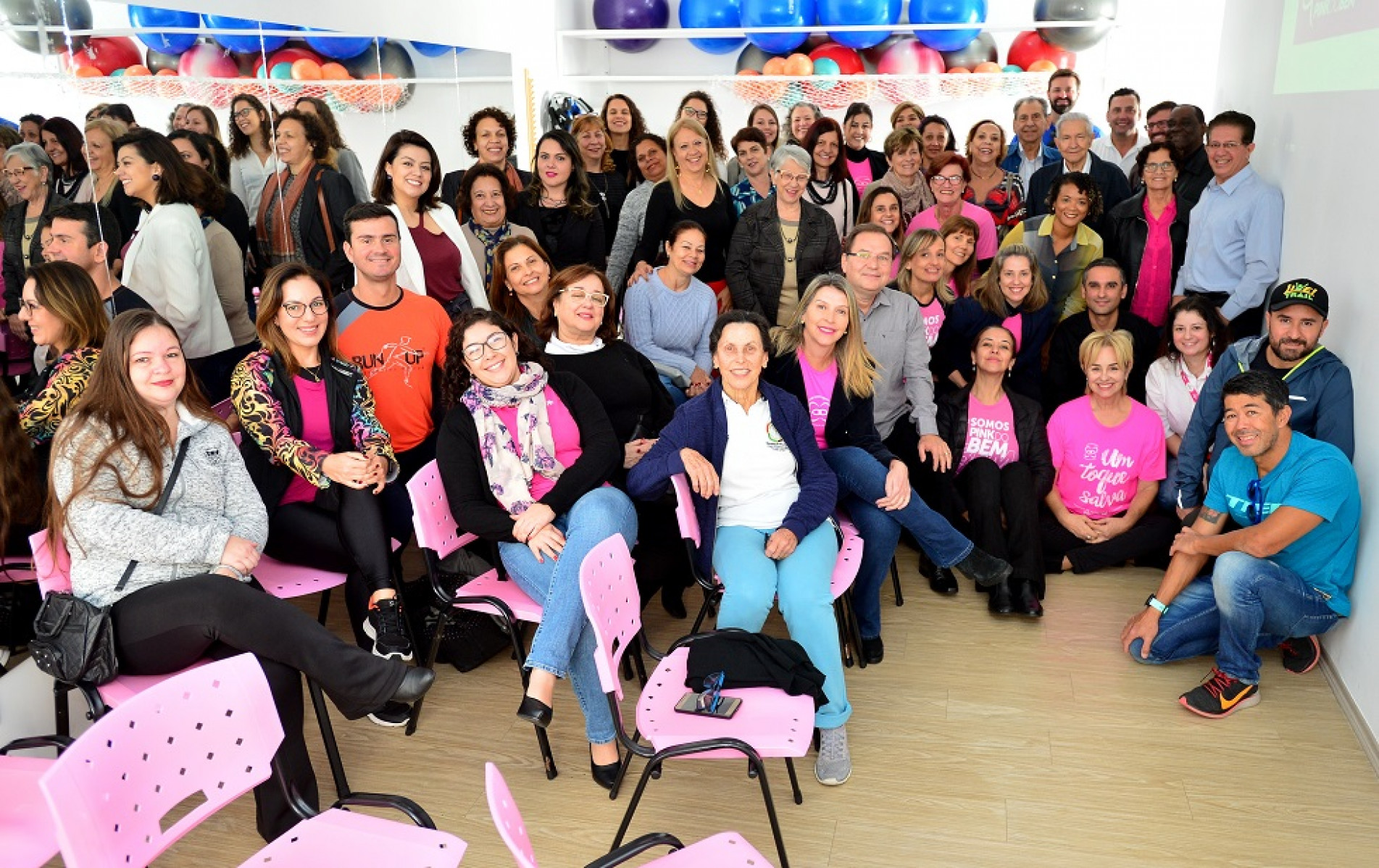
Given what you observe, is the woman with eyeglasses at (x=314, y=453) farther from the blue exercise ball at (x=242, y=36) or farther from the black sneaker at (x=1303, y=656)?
the black sneaker at (x=1303, y=656)

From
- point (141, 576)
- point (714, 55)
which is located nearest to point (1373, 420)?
point (141, 576)

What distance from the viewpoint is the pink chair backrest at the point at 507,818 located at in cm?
167

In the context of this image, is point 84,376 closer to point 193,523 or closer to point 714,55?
point 193,523

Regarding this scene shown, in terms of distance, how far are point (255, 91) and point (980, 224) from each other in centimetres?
348

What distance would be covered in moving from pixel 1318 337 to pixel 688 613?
8.24 ft

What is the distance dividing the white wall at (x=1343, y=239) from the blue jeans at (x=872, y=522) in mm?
1273

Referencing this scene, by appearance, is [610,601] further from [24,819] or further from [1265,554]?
[1265,554]

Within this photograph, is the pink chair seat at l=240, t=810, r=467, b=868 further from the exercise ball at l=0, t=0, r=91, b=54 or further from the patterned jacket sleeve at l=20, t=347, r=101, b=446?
the exercise ball at l=0, t=0, r=91, b=54

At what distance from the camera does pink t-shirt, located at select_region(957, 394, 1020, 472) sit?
4273mm

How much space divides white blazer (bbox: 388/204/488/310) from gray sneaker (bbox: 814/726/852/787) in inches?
85.7

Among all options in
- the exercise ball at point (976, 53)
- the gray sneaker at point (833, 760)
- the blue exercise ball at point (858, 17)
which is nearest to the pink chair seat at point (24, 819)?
the gray sneaker at point (833, 760)

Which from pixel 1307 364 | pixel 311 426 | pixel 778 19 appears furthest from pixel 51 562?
pixel 778 19

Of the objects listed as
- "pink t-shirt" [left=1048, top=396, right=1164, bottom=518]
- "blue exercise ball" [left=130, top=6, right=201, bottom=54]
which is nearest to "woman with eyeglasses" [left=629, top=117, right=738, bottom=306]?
"pink t-shirt" [left=1048, top=396, right=1164, bottom=518]

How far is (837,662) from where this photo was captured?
2996mm
